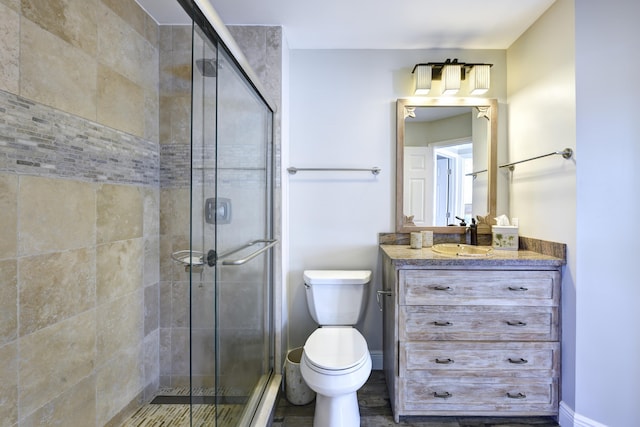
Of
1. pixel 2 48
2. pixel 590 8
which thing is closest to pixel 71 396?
pixel 2 48

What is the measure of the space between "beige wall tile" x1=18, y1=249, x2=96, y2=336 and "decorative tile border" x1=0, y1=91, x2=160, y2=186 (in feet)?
1.17

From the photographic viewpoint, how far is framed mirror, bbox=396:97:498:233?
2.08 meters

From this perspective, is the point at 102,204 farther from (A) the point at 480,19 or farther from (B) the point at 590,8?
(B) the point at 590,8

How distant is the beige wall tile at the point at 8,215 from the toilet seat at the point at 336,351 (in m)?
1.28

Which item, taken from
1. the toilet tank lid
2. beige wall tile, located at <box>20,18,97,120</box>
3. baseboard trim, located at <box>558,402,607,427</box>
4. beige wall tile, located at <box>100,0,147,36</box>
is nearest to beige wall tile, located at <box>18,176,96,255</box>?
beige wall tile, located at <box>20,18,97,120</box>

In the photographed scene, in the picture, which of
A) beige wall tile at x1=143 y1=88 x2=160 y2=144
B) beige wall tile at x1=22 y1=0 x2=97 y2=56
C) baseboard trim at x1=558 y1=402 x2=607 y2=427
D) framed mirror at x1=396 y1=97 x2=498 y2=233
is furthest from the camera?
framed mirror at x1=396 y1=97 x2=498 y2=233

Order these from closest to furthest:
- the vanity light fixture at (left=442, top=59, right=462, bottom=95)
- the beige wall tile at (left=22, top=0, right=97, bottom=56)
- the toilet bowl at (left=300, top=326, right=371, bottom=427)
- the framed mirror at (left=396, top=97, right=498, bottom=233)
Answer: the beige wall tile at (left=22, top=0, right=97, bottom=56), the toilet bowl at (left=300, top=326, right=371, bottom=427), the vanity light fixture at (left=442, top=59, right=462, bottom=95), the framed mirror at (left=396, top=97, right=498, bottom=233)

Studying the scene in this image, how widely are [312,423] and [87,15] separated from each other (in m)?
2.41

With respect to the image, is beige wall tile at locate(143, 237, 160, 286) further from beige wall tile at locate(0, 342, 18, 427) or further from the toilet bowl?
the toilet bowl

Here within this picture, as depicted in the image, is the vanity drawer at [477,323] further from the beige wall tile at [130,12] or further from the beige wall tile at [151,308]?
the beige wall tile at [130,12]

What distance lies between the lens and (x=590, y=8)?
145 centimetres

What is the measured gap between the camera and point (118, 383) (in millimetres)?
1555

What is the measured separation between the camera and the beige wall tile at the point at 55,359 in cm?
109

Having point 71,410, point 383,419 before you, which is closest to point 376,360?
point 383,419
